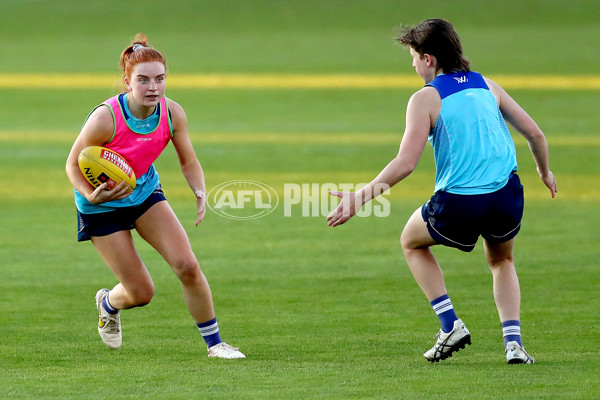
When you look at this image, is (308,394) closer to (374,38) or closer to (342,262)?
(342,262)

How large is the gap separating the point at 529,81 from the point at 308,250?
2793 cm

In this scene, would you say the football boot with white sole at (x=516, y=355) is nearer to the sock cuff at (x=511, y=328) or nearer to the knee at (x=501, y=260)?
the sock cuff at (x=511, y=328)

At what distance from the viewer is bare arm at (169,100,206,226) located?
7246 mm

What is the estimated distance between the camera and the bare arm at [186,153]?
725 cm

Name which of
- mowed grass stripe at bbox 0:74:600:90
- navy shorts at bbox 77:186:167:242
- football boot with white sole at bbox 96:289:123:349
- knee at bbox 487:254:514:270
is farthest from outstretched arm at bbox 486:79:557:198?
mowed grass stripe at bbox 0:74:600:90

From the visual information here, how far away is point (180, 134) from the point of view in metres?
7.27

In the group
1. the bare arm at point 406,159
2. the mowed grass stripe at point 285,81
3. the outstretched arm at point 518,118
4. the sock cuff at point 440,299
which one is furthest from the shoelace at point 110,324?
the mowed grass stripe at point 285,81

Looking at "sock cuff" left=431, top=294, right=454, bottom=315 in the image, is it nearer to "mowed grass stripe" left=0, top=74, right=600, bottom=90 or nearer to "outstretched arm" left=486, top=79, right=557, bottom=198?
"outstretched arm" left=486, top=79, right=557, bottom=198

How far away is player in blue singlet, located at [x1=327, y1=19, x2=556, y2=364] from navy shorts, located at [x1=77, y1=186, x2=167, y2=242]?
1370 millimetres

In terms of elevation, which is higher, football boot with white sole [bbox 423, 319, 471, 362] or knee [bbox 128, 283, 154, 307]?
knee [bbox 128, 283, 154, 307]

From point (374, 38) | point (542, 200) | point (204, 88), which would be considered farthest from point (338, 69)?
point (542, 200)

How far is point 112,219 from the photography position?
23.6ft

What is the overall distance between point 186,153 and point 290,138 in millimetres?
17231

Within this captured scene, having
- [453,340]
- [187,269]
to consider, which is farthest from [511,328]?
[187,269]
